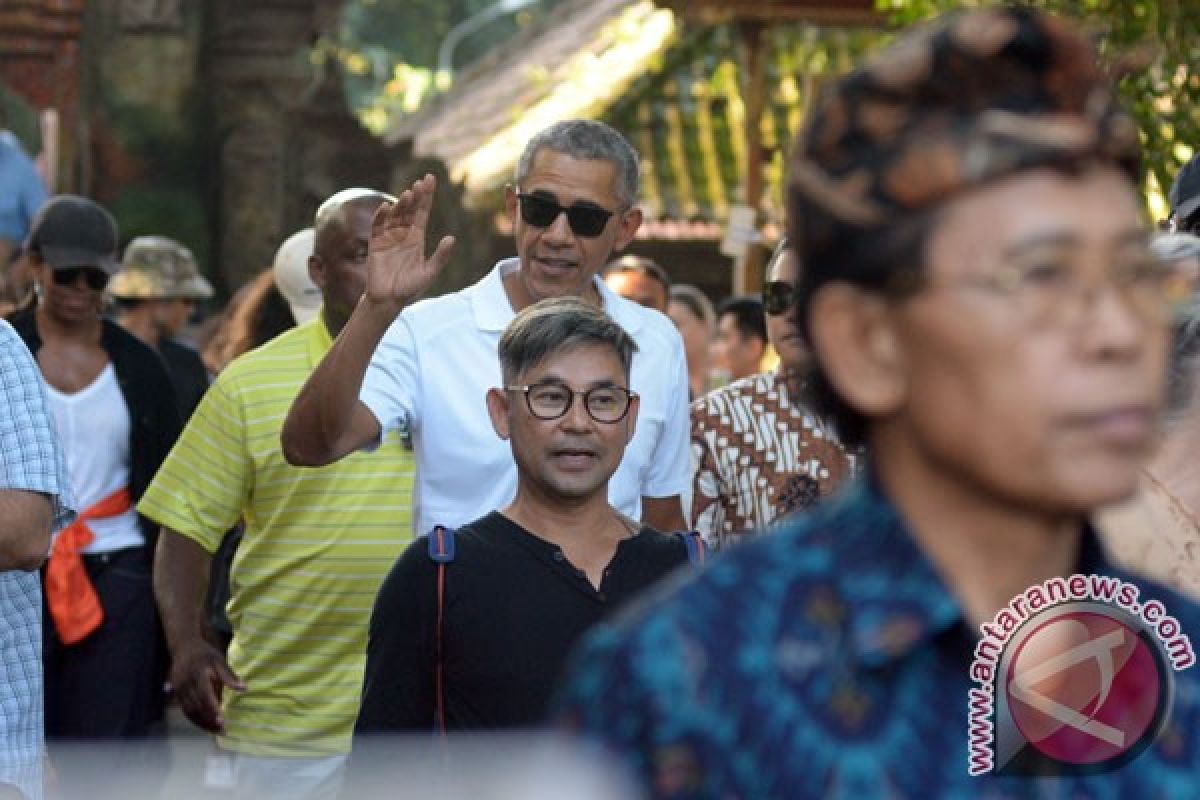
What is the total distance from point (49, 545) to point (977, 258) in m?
3.66

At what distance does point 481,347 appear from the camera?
5754 millimetres

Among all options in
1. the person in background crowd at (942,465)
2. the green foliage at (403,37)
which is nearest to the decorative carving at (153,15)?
the person in background crowd at (942,465)

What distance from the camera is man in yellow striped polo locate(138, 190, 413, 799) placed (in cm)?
669

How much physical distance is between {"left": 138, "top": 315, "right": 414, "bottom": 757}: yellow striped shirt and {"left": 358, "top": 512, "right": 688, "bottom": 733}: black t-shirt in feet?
6.29

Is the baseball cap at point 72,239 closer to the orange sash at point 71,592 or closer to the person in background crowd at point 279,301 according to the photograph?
the person in background crowd at point 279,301

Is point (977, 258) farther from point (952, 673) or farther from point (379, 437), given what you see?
point (379, 437)

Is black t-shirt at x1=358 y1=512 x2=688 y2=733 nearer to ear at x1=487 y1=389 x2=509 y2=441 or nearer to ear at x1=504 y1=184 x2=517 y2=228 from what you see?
ear at x1=487 y1=389 x2=509 y2=441

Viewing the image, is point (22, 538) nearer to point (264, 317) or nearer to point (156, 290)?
point (264, 317)

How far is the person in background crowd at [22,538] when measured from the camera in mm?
5305

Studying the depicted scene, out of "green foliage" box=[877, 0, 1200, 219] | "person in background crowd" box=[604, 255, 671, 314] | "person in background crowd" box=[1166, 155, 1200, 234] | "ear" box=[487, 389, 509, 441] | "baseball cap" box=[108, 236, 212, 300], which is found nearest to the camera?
"ear" box=[487, 389, 509, 441]

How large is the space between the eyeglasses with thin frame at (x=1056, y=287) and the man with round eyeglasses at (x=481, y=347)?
10.7ft

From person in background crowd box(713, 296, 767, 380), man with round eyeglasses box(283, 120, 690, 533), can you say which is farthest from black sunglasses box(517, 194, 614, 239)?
person in background crowd box(713, 296, 767, 380)

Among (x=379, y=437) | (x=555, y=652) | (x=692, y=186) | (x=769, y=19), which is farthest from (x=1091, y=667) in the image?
(x=692, y=186)

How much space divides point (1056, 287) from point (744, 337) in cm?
961
